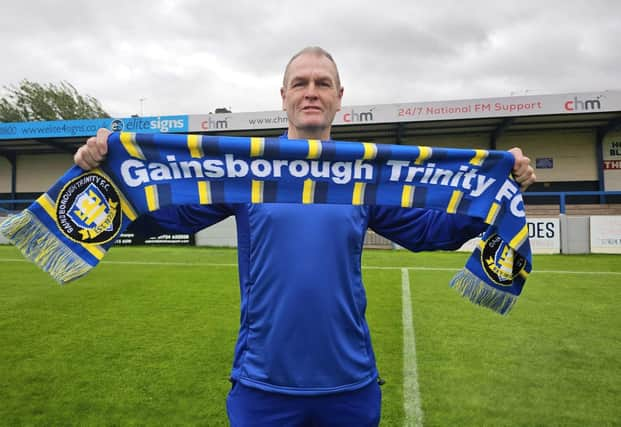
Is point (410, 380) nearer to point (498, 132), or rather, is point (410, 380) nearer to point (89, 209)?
point (89, 209)

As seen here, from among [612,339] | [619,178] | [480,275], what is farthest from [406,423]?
[619,178]

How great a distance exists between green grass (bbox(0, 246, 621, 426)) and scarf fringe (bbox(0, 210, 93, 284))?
201 centimetres

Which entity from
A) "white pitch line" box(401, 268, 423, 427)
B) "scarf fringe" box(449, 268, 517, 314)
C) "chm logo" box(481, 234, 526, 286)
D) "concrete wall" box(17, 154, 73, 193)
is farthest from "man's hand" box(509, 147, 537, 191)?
"concrete wall" box(17, 154, 73, 193)

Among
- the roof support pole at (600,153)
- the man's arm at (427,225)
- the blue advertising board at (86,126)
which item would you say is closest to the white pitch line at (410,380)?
the man's arm at (427,225)

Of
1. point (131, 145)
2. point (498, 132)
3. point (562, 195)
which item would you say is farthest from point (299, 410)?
point (498, 132)

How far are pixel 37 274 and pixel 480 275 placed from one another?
985 centimetres

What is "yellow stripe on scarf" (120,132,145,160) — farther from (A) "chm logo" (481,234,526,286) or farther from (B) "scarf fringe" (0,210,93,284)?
(A) "chm logo" (481,234,526,286)

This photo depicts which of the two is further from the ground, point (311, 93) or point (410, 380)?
point (311, 93)

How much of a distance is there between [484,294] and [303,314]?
96cm

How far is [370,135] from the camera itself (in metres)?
22.7

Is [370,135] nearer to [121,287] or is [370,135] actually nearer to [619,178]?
[619,178]

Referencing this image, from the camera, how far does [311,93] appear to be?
1689mm

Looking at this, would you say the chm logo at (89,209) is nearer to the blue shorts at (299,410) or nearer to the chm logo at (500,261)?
the blue shorts at (299,410)

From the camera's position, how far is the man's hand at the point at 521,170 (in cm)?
188
